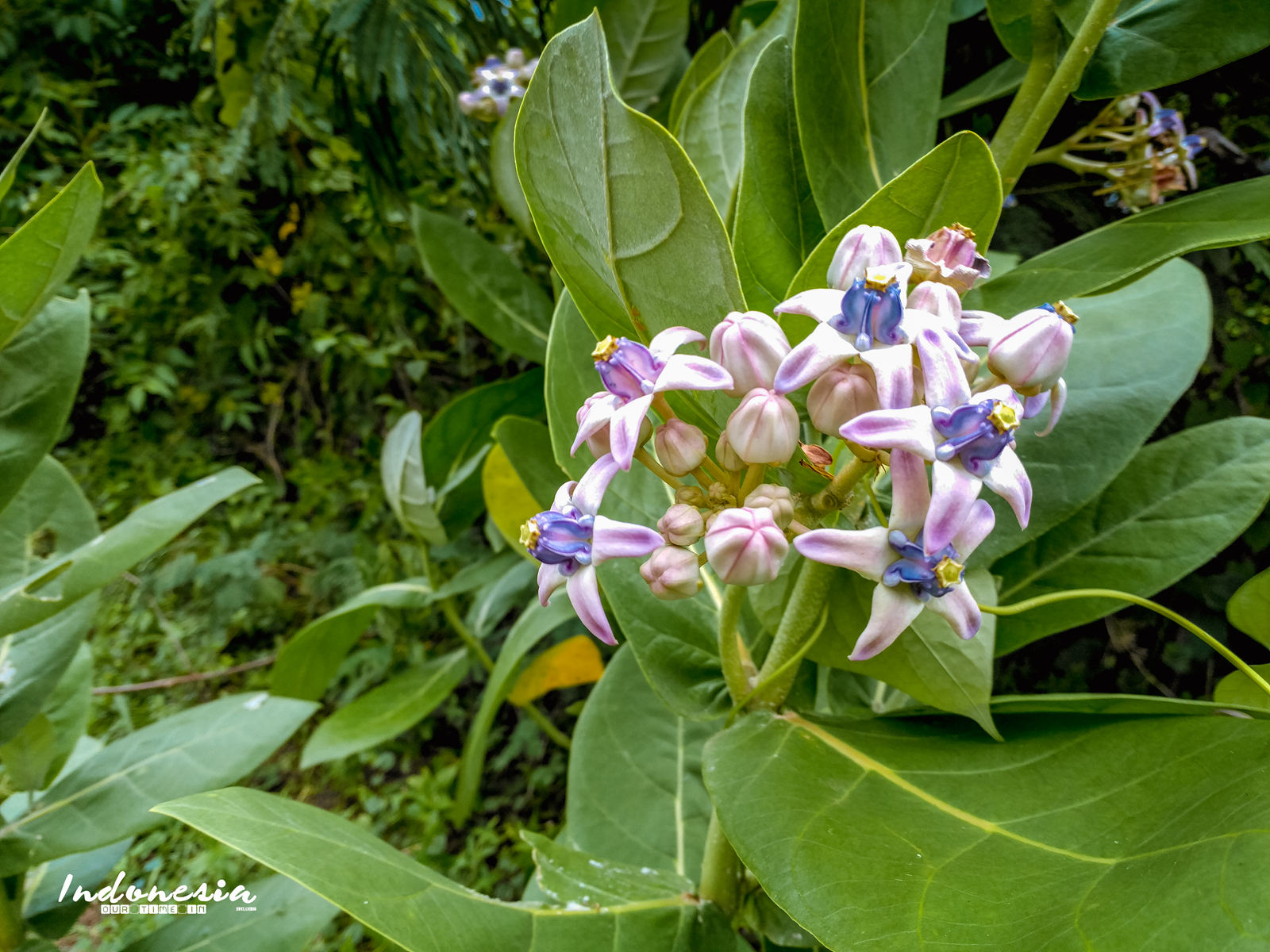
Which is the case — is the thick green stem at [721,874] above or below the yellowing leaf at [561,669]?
above

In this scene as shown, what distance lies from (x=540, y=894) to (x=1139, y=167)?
1.11m

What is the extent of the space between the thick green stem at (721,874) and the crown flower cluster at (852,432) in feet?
0.93

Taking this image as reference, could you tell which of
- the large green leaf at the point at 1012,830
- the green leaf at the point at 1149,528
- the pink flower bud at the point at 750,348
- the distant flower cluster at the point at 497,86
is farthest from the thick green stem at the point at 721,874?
the distant flower cluster at the point at 497,86

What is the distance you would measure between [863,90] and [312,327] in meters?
2.54

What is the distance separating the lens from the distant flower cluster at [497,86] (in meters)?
1.35

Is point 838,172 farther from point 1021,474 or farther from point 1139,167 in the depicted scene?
point 1139,167

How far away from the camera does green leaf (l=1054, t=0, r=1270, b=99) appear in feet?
1.72

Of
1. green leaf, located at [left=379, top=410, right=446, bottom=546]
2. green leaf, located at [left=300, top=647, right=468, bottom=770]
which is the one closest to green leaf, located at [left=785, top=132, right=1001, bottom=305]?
green leaf, located at [left=379, top=410, right=446, bottom=546]

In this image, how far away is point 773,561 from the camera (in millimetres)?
388

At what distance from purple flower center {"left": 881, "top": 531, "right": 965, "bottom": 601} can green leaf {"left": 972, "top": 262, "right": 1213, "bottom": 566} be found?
0.56 ft

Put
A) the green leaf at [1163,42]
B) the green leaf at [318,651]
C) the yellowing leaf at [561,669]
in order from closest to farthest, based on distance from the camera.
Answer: the green leaf at [1163,42] < the green leaf at [318,651] < the yellowing leaf at [561,669]

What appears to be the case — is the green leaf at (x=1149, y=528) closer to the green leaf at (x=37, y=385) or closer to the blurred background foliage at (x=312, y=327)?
the blurred background foliage at (x=312, y=327)

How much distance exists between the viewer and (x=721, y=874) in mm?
597

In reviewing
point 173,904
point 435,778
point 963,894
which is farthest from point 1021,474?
point 435,778
